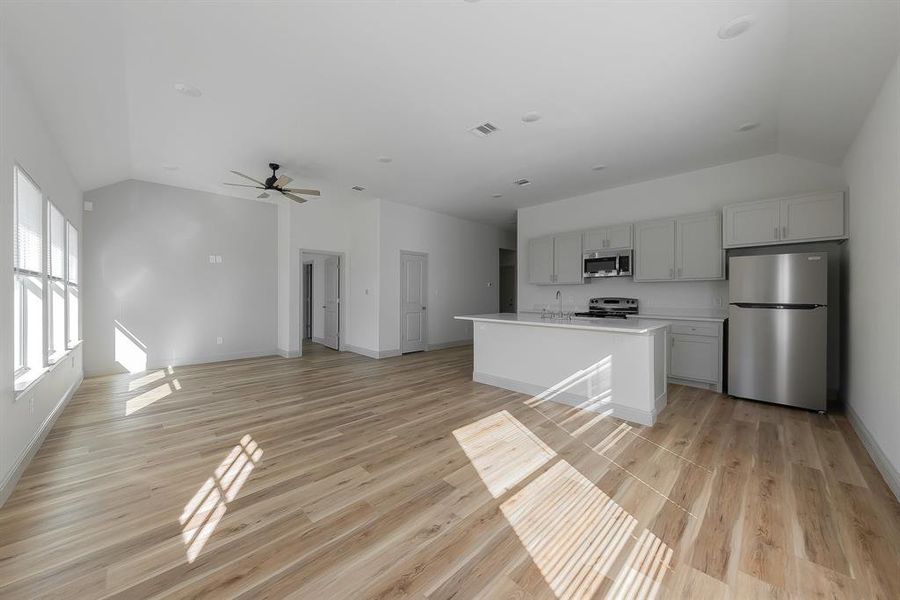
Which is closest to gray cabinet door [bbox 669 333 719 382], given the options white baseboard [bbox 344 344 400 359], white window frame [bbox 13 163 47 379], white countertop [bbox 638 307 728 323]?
white countertop [bbox 638 307 728 323]

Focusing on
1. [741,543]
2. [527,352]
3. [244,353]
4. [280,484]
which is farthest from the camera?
[244,353]

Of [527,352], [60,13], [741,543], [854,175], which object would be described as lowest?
[741,543]

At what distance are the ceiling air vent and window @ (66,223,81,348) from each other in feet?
16.0

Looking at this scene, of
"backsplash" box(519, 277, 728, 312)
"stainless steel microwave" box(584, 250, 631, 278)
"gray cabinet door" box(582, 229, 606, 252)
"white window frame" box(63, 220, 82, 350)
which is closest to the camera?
"white window frame" box(63, 220, 82, 350)

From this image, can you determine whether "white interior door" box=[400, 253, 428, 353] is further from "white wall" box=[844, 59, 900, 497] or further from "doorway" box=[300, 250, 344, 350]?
"white wall" box=[844, 59, 900, 497]

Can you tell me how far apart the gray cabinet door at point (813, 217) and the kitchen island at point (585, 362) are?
69.9 inches

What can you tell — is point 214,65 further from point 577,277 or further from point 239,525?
point 577,277

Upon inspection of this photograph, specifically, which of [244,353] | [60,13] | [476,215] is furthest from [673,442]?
[244,353]

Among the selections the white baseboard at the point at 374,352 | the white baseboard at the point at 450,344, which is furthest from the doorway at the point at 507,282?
the white baseboard at the point at 374,352

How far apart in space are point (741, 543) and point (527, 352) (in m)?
2.72

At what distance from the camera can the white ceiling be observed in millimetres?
2213

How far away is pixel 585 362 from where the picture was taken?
154 inches

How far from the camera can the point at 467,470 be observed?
2574 millimetres

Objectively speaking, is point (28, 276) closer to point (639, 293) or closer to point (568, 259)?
point (568, 259)
